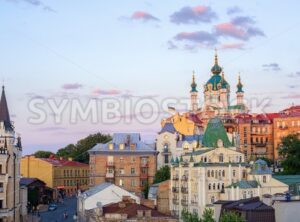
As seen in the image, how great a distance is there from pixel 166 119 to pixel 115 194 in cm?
5469

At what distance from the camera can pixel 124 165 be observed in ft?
299

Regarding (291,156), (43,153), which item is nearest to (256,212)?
(291,156)

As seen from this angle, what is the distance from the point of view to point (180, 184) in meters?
71.0

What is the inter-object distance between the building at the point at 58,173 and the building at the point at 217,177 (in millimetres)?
47318

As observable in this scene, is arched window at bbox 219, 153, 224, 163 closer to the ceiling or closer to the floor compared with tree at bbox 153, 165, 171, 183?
closer to the ceiling

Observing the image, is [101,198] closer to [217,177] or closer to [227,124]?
[217,177]

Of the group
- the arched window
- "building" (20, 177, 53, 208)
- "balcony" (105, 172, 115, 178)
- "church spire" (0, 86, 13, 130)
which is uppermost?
"church spire" (0, 86, 13, 130)

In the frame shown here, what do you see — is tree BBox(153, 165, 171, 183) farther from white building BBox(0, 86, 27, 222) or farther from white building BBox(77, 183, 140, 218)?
white building BBox(0, 86, 27, 222)

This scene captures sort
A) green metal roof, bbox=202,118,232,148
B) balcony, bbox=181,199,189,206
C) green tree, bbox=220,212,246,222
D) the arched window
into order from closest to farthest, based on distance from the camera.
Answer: green tree, bbox=220,212,246,222 → the arched window → balcony, bbox=181,199,189,206 → green metal roof, bbox=202,118,232,148

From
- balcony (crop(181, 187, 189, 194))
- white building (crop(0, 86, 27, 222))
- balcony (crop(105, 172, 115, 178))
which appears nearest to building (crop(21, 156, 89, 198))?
balcony (crop(105, 172, 115, 178))

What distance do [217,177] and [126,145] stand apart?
28.7 m

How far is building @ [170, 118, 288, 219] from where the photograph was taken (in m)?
64.0

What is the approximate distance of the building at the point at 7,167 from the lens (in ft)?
205

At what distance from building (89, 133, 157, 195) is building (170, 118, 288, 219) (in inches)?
787
